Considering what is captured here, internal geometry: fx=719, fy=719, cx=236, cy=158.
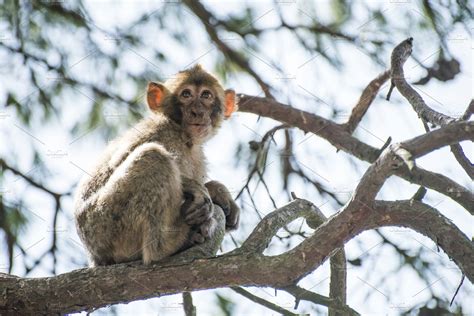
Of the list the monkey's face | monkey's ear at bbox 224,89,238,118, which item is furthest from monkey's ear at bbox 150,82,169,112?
monkey's ear at bbox 224,89,238,118

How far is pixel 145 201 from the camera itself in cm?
533

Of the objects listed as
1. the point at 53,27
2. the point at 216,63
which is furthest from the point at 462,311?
the point at 53,27

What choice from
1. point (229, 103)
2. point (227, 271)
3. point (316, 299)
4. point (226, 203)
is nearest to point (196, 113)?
point (229, 103)

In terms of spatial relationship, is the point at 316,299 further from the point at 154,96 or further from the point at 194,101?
the point at 154,96

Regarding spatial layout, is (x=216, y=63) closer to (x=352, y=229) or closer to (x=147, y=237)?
(x=147, y=237)

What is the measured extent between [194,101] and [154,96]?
0.40m

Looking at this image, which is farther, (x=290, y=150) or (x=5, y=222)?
(x=290, y=150)

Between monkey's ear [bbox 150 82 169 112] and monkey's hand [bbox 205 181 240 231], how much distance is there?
99 cm

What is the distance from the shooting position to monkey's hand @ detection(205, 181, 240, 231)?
6.33 metres

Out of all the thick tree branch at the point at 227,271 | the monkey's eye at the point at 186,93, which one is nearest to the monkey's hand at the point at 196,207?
the thick tree branch at the point at 227,271

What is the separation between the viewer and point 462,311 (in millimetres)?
5602

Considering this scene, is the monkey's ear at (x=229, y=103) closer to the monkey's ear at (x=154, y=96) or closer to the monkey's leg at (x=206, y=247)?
the monkey's ear at (x=154, y=96)

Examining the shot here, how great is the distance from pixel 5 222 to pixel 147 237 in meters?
1.74

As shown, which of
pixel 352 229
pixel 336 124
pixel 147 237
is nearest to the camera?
pixel 352 229
